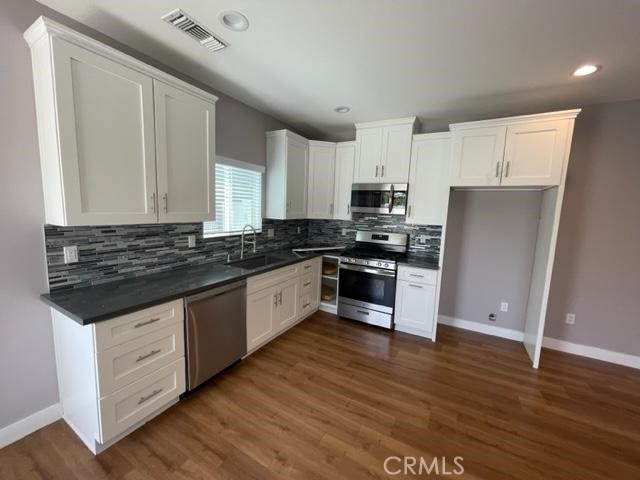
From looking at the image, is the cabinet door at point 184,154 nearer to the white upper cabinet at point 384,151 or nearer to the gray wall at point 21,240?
the gray wall at point 21,240

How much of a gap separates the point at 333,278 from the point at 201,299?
208cm

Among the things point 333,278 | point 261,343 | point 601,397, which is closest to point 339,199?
point 333,278

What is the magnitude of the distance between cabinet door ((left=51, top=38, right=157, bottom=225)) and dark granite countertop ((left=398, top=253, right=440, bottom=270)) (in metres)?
2.68

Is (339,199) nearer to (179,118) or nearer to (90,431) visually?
(179,118)

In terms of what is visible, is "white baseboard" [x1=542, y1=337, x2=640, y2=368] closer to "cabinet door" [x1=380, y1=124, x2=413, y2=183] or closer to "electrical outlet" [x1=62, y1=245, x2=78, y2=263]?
"cabinet door" [x1=380, y1=124, x2=413, y2=183]

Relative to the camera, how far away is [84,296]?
1.72 metres

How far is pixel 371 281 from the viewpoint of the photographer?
343 cm

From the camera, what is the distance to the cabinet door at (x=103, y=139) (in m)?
1.51

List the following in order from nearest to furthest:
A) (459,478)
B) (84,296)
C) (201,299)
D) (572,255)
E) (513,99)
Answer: (459,478)
(84,296)
(201,299)
(513,99)
(572,255)

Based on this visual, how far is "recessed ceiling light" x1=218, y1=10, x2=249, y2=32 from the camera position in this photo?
5.38ft

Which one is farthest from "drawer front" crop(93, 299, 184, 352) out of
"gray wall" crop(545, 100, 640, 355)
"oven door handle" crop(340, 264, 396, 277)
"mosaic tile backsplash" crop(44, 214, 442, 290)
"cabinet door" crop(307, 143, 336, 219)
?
"gray wall" crop(545, 100, 640, 355)

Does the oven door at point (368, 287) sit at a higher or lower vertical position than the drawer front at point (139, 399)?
higher

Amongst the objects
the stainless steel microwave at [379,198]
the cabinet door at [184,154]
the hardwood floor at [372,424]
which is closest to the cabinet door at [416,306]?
the hardwood floor at [372,424]

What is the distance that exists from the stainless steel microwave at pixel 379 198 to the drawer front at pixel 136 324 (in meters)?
2.55
